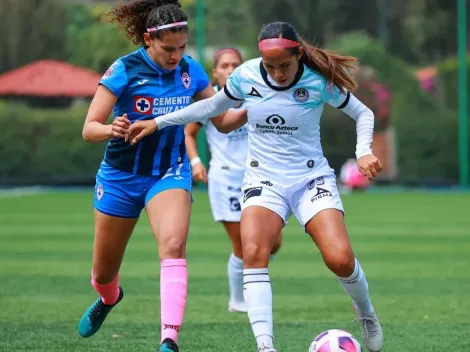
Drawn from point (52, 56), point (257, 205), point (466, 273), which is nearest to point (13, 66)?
point (52, 56)

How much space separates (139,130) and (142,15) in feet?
2.76

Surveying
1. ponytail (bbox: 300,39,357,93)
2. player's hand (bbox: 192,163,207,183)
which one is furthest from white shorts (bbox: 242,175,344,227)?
player's hand (bbox: 192,163,207,183)

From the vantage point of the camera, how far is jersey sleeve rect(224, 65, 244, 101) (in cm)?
668

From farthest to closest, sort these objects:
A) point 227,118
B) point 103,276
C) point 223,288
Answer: point 223,288 < point 103,276 < point 227,118

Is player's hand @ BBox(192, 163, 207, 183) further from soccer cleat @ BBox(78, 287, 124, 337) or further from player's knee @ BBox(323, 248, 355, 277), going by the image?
player's knee @ BBox(323, 248, 355, 277)

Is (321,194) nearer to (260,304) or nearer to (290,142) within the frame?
(290,142)

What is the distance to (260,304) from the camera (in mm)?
6238

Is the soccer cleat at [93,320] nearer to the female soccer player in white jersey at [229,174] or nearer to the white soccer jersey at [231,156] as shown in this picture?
the female soccer player in white jersey at [229,174]

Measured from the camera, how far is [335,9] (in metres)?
30.3

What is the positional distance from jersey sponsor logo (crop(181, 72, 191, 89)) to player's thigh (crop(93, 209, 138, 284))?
34.9 inches

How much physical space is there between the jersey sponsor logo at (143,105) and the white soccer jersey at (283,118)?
19.0 inches

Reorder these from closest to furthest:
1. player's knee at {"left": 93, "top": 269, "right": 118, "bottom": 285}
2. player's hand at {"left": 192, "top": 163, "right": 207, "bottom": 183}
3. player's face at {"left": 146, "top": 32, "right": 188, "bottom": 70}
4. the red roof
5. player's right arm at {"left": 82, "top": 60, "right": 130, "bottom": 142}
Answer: player's right arm at {"left": 82, "top": 60, "right": 130, "bottom": 142} → player's face at {"left": 146, "top": 32, "right": 188, "bottom": 70} → player's knee at {"left": 93, "top": 269, "right": 118, "bottom": 285} → player's hand at {"left": 192, "top": 163, "right": 207, "bottom": 183} → the red roof

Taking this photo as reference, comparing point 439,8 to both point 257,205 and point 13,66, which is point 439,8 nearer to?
point 13,66

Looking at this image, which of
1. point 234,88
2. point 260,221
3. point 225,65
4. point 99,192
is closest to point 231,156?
point 225,65
